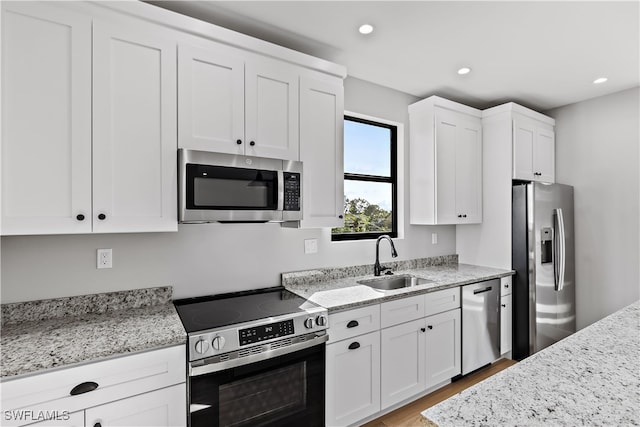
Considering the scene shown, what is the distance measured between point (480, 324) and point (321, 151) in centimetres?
204

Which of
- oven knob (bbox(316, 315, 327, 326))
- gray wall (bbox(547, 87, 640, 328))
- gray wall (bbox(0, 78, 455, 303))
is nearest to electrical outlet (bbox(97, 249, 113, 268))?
gray wall (bbox(0, 78, 455, 303))

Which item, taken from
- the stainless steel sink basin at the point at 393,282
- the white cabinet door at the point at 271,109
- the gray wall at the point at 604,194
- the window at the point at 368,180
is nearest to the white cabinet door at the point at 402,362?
the stainless steel sink basin at the point at 393,282

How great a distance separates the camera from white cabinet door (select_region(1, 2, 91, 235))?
139 centimetres

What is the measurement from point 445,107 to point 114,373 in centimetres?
315

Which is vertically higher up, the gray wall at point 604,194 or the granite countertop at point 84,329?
the gray wall at point 604,194

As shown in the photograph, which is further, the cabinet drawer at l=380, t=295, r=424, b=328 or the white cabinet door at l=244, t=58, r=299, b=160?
the cabinet drawer at l=380, t=295, r=424, b=328

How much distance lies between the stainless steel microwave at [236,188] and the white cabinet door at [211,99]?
0.09m

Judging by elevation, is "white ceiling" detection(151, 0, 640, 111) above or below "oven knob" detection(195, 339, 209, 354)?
above

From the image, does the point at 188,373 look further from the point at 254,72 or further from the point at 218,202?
the point at 254,72

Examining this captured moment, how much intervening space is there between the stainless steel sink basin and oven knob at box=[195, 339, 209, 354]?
1.41 m

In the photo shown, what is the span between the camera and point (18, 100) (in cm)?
140

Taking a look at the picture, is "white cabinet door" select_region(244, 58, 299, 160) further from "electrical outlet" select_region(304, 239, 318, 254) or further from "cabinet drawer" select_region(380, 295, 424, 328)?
"cabinet drawer" select_region(380, 295, 424, 328)

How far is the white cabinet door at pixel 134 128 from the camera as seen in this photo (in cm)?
157

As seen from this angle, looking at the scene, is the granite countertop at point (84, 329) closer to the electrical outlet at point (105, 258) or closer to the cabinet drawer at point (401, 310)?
the electrical outlet at point (105, 258)
